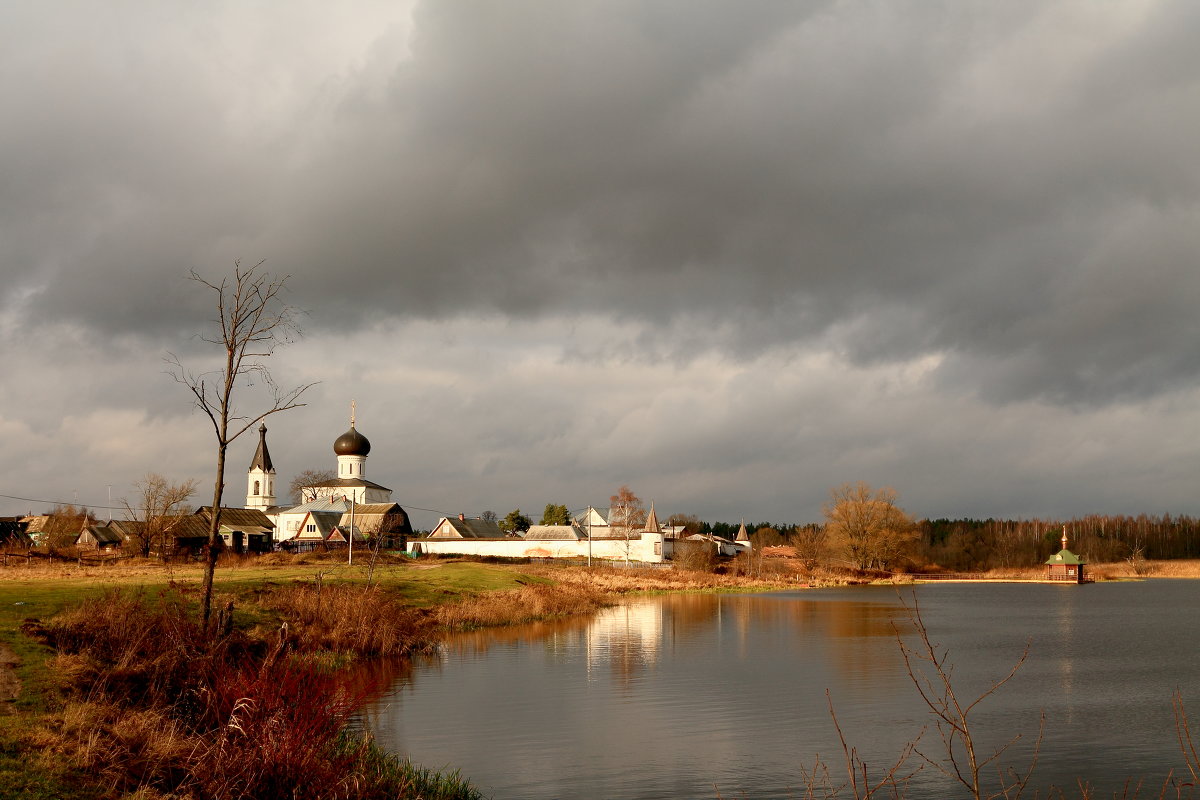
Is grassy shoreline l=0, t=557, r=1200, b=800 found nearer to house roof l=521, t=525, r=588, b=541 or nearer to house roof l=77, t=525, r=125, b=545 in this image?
house roof l=77, t=525, r=125, b=545

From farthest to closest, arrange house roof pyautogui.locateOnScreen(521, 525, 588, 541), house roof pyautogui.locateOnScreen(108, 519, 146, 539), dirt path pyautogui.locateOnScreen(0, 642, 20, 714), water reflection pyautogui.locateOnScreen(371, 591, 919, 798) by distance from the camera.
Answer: house roof pyautogui.locateOnScreen(521, 525, 588, 541), house roof pyautogui.locateOnScreen(108, 519, 146, 539), water reflection pyautogui.locateOnScreen(371, 591, 919, 798), dirt path pyautogui.locateOnScreen(0, 642, 20, 714)

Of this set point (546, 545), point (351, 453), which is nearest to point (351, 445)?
point (351, 453)

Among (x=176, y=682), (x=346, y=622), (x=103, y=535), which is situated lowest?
(x=346, y=622)

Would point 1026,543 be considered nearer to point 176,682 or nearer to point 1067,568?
point 1067,568

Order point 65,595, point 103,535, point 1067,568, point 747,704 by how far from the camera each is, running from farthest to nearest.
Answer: point 1067,568 < point 103,535 < point 65,595 < point 747,704

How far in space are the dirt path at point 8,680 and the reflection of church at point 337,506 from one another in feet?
246

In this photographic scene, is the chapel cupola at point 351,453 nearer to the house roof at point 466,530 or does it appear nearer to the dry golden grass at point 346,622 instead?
the house roof at point 466,530

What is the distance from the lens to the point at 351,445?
130500 millimetres

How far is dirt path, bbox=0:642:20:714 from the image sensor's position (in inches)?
615

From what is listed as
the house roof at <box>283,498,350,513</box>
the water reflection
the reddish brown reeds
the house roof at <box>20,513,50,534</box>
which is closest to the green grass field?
the reddish brown reeds

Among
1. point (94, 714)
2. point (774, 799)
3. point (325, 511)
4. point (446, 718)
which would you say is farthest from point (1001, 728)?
point (325, 511)

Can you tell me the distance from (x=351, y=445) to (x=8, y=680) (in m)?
115

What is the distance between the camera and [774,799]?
17188 millimetres

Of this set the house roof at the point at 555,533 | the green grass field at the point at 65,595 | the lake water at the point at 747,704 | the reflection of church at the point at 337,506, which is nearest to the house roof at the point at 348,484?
the reflection of church at the point at 337,506
